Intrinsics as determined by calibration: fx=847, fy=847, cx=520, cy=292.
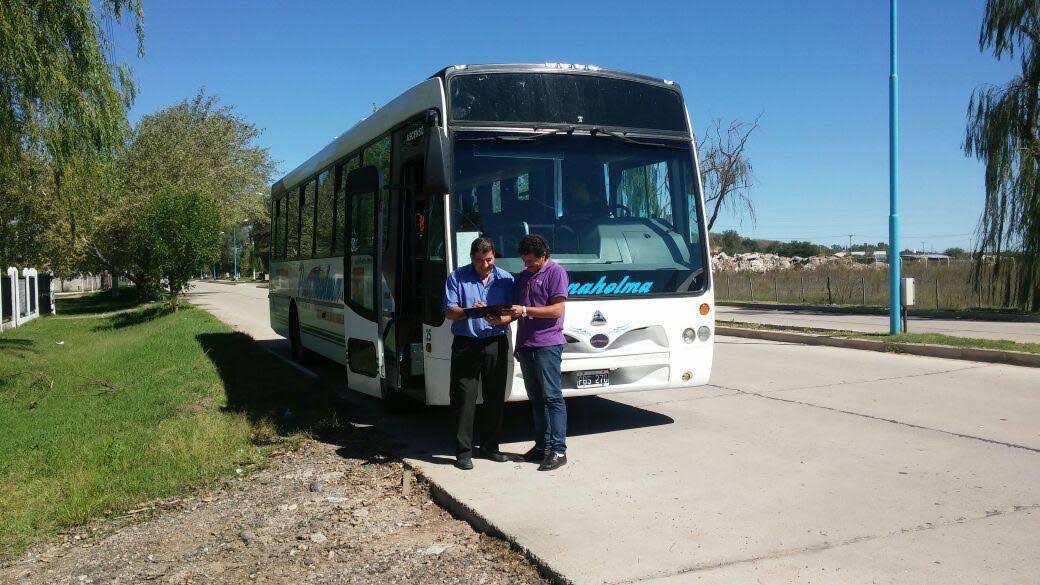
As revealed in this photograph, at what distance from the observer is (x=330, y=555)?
17.0ft

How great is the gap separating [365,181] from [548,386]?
3.48 metres

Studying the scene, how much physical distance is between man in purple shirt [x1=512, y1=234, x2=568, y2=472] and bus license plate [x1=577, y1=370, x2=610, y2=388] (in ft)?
1.99

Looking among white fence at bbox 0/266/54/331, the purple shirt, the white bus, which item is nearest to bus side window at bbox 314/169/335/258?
the white bus

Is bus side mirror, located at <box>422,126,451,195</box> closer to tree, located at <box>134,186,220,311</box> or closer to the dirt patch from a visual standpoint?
the dirt patch

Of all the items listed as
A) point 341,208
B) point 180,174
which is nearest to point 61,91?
point 341,208

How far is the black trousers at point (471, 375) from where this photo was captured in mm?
6746

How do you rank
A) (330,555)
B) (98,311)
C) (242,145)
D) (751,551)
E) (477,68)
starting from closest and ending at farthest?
(751,551)
(330,555)
(477,68)
(98,311)
(242,145)

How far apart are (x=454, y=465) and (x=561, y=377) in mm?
1161

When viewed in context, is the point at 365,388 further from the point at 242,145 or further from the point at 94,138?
the point at 242,145

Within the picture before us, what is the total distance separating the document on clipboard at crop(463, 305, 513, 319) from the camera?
254 inches

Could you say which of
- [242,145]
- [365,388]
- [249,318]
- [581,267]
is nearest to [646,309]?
[581,267]

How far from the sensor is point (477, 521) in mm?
5484

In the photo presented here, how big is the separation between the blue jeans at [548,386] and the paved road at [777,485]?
304mm

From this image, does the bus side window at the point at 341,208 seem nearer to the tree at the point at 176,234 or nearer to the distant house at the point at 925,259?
the tree at the point at 176,234
